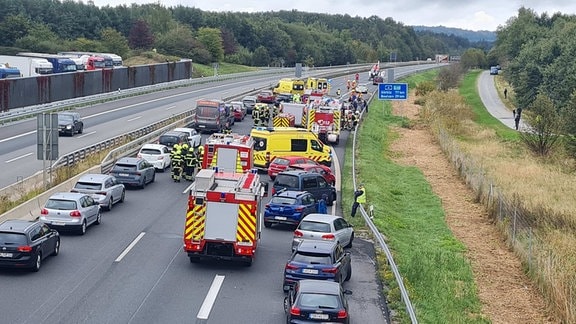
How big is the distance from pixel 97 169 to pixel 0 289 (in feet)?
57.1

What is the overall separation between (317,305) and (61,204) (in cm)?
1268

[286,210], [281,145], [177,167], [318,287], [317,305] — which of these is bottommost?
[286,210]

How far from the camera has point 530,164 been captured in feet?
175

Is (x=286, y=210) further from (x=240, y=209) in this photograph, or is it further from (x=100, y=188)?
(x=100, y=188)

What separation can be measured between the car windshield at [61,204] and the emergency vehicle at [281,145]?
1639 cm

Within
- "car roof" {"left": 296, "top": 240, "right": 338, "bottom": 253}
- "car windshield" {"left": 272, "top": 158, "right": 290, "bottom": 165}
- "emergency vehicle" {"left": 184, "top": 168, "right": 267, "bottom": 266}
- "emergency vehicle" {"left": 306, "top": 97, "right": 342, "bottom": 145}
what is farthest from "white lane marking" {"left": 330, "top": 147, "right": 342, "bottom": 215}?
"car roof" {"left": 296, "top": 240, "right": 338, "bottom": 253}

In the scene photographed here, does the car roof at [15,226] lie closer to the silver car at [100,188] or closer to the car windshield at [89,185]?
the silver car at [100,188]

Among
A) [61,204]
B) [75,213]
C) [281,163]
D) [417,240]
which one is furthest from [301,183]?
[61,204]

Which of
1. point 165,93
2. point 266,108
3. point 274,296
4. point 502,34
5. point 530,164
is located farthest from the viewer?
point 502,34

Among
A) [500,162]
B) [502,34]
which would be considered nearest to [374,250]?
[500,162]

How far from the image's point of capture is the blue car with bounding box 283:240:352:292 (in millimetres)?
21547

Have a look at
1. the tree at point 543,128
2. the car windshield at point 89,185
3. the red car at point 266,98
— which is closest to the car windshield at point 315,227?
the car windshield at point 89,185

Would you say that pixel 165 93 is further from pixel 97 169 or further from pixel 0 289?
pixel 0 289

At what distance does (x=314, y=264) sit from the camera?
71.1 feet
